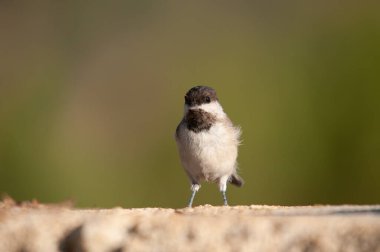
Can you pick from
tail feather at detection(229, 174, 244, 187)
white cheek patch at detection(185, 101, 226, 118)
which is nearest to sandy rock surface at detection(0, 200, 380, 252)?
white cheek patch at detection(185, 101, 226, 118)

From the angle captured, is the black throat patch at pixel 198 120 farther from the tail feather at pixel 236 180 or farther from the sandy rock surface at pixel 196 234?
the sandy rock surface at pixel 196 234

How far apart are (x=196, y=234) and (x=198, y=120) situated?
259 cm

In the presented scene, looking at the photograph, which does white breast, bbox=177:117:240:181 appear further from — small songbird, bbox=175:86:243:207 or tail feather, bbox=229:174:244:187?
tail feather, bbox=229:174:244:187

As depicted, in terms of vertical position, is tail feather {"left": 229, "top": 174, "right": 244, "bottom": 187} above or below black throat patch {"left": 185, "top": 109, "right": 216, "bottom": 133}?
below

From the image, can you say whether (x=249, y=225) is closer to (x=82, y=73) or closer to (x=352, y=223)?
(x=352, y=223)

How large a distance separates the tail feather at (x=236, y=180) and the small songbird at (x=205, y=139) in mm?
411

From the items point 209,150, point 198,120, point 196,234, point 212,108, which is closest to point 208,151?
point 209,150

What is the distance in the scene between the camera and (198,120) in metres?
4.52

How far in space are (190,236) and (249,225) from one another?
0.15 metres

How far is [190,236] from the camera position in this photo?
1.96 metres

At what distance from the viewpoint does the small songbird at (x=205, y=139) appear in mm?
4477

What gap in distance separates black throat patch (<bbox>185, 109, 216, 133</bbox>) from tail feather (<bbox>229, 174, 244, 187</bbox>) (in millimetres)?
735

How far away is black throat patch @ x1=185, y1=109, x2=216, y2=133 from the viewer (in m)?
4.49

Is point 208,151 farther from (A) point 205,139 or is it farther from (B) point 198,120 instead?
(B) point 198,120
